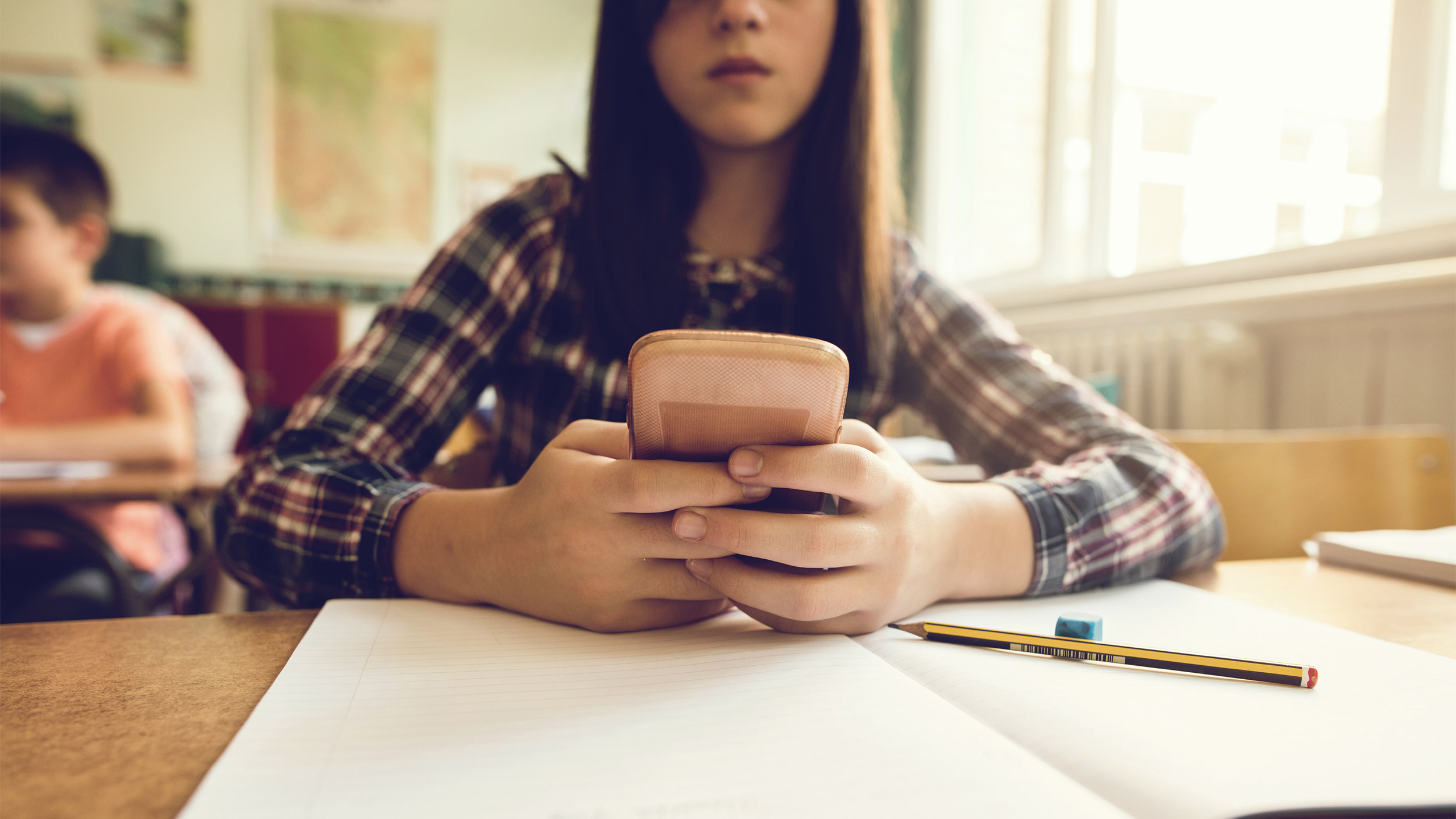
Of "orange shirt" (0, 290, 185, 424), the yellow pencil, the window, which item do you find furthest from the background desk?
the window

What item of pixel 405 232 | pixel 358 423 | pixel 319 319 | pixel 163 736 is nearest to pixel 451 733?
pixel 163 736

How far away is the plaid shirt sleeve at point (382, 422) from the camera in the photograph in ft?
1.78

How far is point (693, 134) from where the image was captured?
2.77 ft

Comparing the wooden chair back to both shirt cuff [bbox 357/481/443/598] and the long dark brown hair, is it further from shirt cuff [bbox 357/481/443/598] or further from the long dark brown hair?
shirt cuff [bbox 357/481/443/598]

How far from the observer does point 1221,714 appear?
0.33m

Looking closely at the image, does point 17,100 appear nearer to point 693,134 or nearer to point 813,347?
point 693,134

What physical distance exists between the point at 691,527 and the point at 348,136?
14.1ft

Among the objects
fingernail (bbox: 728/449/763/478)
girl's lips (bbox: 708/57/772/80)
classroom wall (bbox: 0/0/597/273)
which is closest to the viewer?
fingernail (bbox: 728/449/763/478)

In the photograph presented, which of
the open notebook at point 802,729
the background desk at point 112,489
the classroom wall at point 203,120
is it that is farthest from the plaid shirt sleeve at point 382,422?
the classroom wall at point 203,120

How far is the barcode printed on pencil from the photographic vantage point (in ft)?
1.29

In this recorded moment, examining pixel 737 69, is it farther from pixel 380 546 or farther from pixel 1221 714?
pixel 1221 714

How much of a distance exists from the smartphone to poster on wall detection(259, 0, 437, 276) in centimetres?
409

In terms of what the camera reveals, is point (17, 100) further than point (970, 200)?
Yes

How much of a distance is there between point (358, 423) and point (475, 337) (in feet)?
0.43
